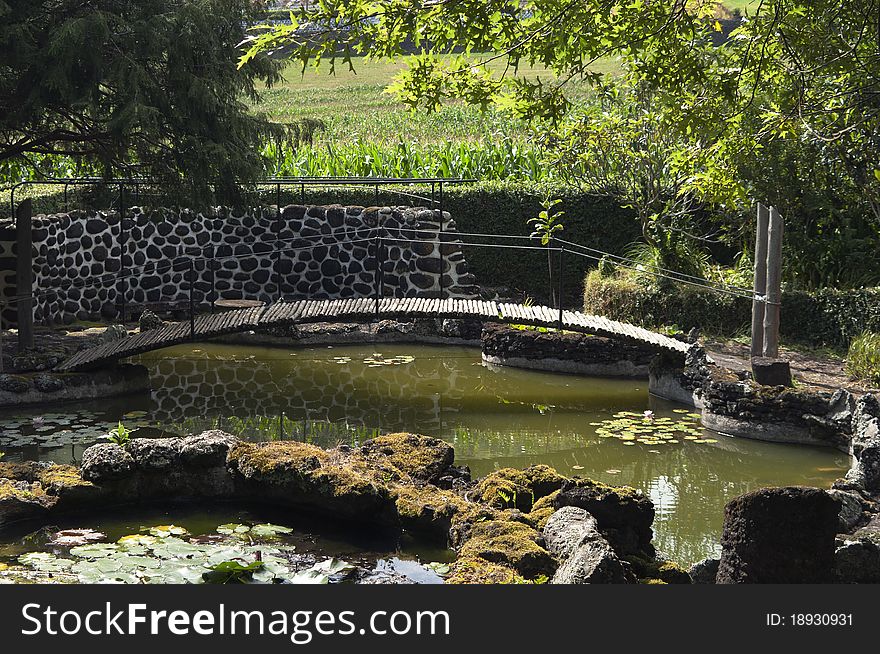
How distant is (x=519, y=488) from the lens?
828 cm

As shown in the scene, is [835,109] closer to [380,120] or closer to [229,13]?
[229,13]

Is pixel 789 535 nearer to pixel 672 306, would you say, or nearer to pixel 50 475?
pixel 50 475

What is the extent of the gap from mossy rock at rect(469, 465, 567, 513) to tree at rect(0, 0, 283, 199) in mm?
5623

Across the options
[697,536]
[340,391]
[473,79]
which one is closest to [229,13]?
[340,391]

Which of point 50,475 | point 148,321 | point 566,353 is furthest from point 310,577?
point 148,321

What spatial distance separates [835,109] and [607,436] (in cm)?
382

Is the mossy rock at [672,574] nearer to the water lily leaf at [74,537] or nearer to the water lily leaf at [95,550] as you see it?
the water lily leaf at [95,550]

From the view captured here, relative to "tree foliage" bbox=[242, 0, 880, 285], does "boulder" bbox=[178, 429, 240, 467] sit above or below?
below

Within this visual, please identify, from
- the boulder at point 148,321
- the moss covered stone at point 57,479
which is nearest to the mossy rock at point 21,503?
the moss covered stone at point 57,479

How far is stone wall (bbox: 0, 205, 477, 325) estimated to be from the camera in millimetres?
16500

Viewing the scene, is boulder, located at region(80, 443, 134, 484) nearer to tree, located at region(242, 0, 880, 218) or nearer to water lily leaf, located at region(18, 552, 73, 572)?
water lily leaf, located at region(18, 552, 73, 572)

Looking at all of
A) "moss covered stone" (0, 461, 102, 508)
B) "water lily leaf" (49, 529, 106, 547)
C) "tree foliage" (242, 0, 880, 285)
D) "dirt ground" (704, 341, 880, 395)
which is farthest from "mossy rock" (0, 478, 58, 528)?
"dirt ground" (704, 341, 880, 395)

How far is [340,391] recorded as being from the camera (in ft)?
43.5

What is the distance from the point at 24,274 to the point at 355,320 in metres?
4.20
